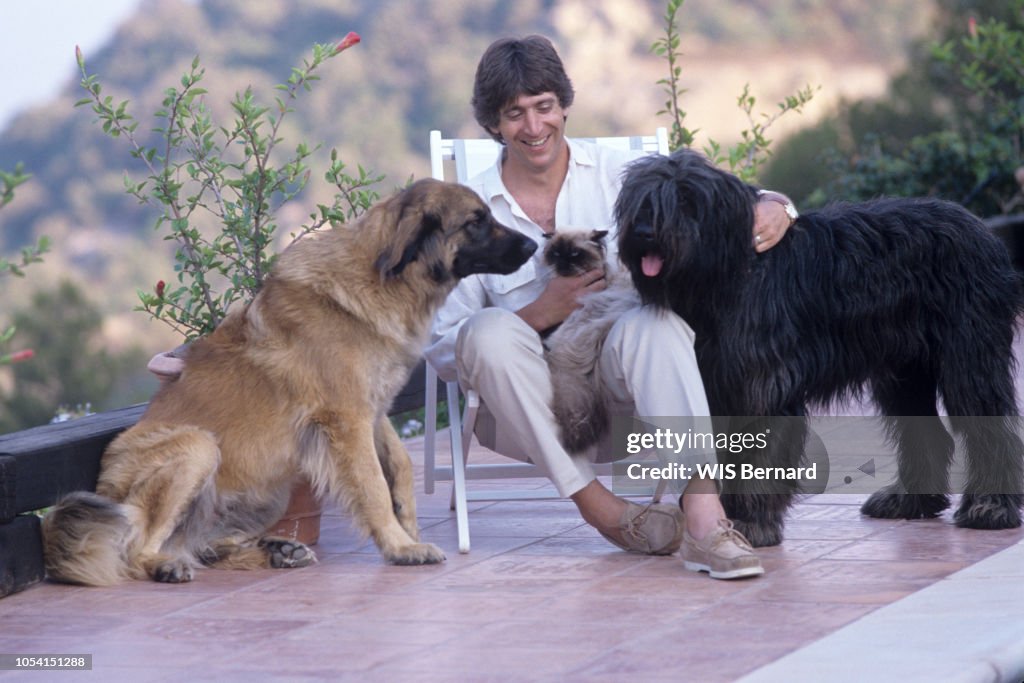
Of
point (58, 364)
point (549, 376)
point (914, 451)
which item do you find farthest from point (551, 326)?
point (58, 364)

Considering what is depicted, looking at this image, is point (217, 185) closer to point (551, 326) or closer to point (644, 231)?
point (551, 326)

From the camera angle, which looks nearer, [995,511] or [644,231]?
[644,231]

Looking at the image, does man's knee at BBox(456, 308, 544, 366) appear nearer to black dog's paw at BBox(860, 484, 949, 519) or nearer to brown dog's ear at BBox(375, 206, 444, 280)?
brown dog's ear at BBox(375, 206, 444, 280)

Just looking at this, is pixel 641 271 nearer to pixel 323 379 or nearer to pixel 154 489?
pixel 323 379

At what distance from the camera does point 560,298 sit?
404 centimetres

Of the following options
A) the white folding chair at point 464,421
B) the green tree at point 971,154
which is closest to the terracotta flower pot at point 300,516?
the white folding chair at point 464,421

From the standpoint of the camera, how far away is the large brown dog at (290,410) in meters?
3.81

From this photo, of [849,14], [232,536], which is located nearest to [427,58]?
[849,14]

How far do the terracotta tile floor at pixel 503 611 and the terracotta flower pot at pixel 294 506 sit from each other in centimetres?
9

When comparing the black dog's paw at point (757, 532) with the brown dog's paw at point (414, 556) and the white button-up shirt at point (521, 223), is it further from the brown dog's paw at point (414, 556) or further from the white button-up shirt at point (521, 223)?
the white button-up shirt at point (521, 223)

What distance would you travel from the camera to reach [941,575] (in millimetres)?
3428

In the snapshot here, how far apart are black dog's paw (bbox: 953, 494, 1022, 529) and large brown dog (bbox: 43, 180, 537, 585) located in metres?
1.54

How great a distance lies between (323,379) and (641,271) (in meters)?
0.99

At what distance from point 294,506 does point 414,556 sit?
20.7 inches
